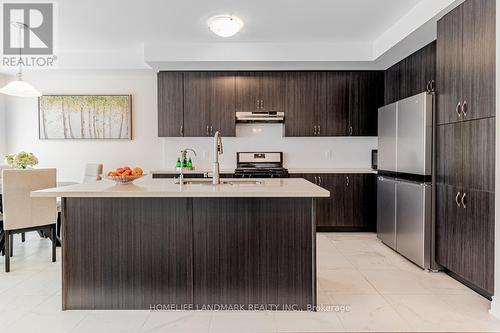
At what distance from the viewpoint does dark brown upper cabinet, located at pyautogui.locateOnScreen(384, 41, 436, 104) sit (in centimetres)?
367

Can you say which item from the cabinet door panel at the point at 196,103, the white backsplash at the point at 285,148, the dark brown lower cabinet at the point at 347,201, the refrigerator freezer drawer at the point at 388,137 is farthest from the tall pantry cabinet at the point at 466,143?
the cabinet door panel at the point at 196,103

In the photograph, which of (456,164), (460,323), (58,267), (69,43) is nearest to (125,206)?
(58,267)

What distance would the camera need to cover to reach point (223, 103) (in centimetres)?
490

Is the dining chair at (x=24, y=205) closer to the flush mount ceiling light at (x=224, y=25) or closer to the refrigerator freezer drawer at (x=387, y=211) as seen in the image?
the flush mount ceiling light at (x=224, y=25)

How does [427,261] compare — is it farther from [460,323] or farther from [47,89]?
[47,89]

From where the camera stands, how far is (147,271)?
243cm

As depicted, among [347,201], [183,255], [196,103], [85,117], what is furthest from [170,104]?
[183,255]

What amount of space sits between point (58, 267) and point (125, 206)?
156 cm

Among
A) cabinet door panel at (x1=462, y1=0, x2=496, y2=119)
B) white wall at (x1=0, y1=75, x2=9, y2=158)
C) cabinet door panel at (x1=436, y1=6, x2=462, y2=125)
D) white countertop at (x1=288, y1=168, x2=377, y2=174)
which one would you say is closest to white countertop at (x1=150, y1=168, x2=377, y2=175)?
white countertop at (x1=288, y1=168, x2=377, y2=174)

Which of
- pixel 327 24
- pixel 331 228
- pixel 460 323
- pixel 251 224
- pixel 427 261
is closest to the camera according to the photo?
pixel 460 323

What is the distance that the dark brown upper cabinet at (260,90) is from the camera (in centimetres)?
489

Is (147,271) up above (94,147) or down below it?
below

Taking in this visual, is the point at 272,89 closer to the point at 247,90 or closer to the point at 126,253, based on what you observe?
the point at 247,90

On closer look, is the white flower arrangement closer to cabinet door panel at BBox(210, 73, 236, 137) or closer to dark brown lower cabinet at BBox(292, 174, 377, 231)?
cabinet door panel at BBox(210, 73, 236, 137)
